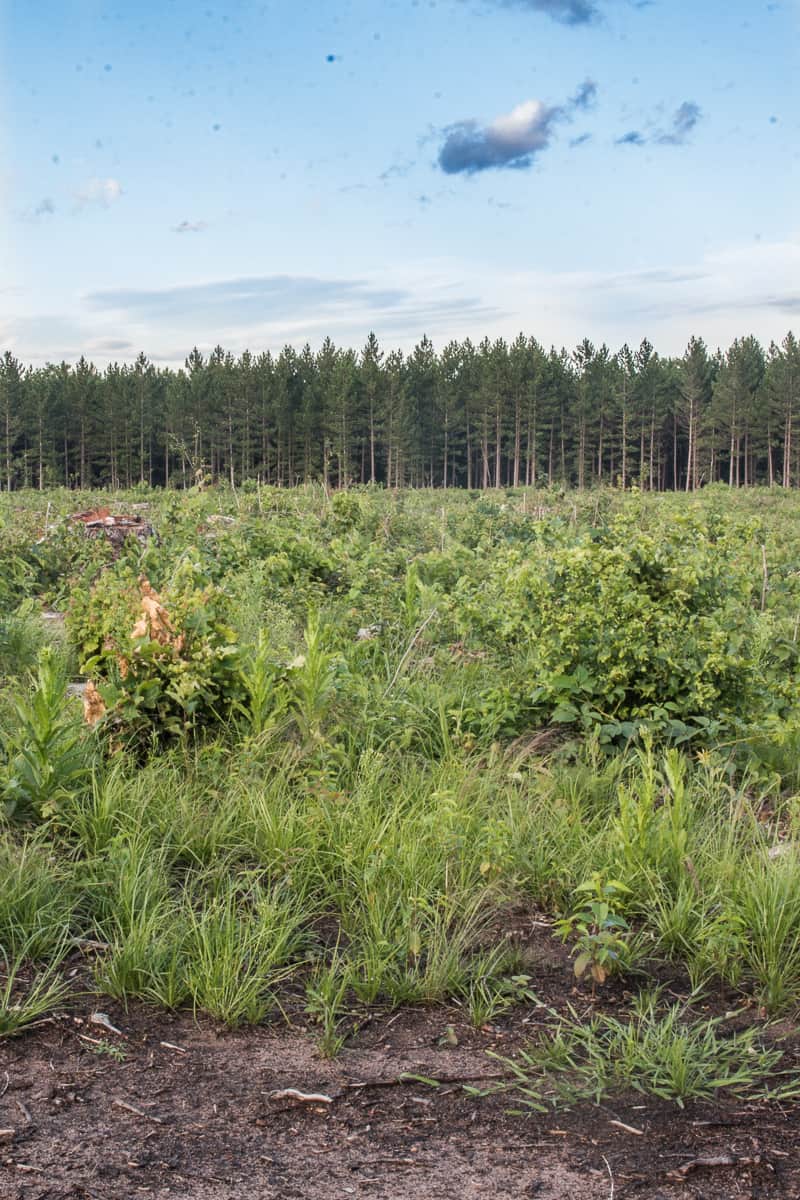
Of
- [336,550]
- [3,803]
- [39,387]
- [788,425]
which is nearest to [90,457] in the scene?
[39,387]

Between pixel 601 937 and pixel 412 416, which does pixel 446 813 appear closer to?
pixel 601 937

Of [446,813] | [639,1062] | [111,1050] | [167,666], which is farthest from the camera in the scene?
[167,666]

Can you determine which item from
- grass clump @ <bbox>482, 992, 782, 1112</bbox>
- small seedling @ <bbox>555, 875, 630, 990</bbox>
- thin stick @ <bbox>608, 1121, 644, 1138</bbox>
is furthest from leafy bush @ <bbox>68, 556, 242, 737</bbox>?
thin stick @ <bbox>608, 1121, 644, 1138</bbox>

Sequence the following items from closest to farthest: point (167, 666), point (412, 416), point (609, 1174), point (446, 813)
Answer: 1. point (609, 1174)
2. point (446, 813)
3. point (167, 666)
4. point (412, 416)

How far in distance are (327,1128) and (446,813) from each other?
1.44 metres

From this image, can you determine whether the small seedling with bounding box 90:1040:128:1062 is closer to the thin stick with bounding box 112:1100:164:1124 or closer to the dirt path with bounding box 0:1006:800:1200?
the dirt path with bounding box 0:1006:800:1200

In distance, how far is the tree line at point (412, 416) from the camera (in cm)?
7550

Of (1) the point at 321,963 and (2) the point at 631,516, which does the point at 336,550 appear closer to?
(2) the point at 631,516

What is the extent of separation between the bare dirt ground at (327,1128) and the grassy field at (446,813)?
0.10 m

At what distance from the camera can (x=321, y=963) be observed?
339cm

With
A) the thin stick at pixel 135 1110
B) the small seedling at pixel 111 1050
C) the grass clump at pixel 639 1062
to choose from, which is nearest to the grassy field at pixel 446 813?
the grass clump at pixel 639 1062

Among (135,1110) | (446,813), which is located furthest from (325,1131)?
(446,813)

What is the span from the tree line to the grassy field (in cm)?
6752

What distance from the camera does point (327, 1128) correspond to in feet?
8.61
